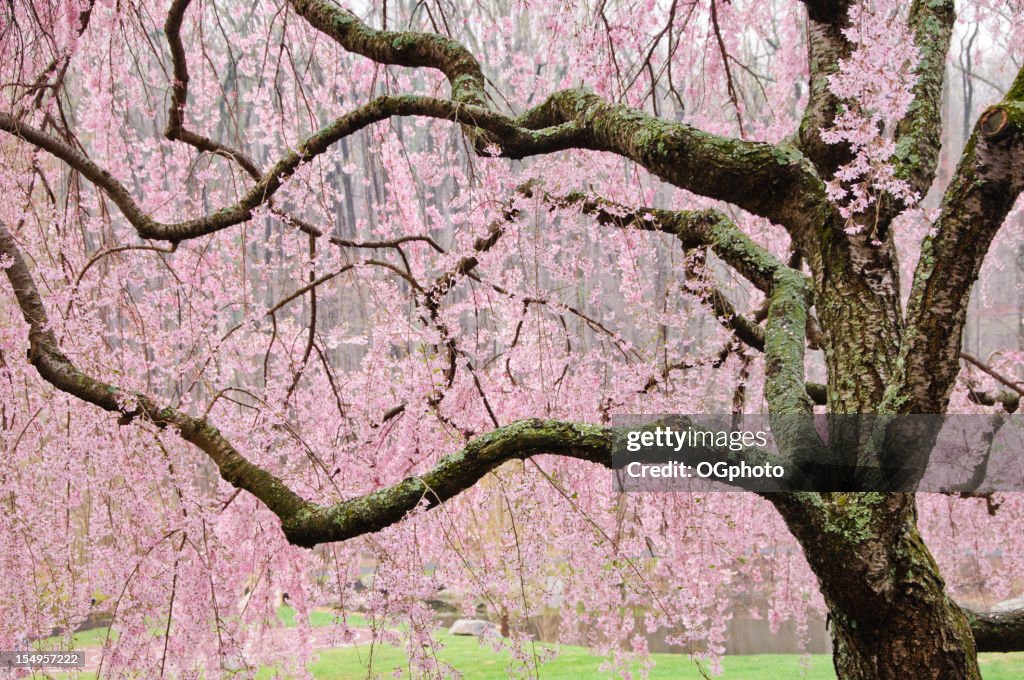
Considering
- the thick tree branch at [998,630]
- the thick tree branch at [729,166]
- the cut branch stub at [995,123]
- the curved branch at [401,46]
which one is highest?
the curved branch at [401,46]

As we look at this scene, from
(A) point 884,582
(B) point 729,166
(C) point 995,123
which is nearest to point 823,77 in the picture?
(B) point 729,166

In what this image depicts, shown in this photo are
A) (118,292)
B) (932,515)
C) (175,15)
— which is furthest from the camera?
(932,515)

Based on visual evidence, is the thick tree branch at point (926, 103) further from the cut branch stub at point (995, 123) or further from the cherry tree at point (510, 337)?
the cut branch stub at point (995, 123)

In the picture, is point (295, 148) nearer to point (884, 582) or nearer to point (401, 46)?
point (401, 46)

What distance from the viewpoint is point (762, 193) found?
78.7 inches

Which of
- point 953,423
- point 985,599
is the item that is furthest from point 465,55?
point 985,599

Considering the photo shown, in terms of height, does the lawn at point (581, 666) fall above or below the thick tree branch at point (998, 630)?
below

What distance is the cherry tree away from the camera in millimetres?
1735

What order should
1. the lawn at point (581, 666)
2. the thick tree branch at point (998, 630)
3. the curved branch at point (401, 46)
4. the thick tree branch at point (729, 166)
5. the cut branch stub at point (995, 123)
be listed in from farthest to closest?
the lawn at point (581, 666), the curved branch at point (401, 46), the thick tree branch at point (998, 630), the thick tree branch at point (729, 166), the cut branch stub at point (995, 123)

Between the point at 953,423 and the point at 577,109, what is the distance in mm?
2777

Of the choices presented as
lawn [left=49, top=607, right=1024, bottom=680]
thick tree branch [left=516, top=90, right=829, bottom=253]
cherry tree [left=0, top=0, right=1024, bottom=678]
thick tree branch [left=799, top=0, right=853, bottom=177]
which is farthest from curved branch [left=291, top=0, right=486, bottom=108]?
lawn [left=49, top=607, right=1024, bottom=680]

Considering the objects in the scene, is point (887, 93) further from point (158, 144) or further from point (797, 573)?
point (797, 573)

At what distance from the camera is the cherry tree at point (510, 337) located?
1.74m

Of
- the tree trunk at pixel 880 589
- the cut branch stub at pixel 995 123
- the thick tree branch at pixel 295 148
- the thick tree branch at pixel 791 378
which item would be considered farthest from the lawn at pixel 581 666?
the cut branch stub at pixel 995 123
